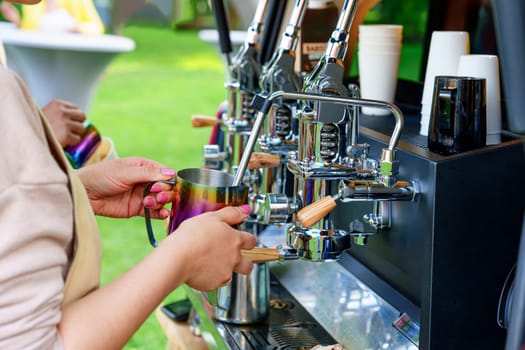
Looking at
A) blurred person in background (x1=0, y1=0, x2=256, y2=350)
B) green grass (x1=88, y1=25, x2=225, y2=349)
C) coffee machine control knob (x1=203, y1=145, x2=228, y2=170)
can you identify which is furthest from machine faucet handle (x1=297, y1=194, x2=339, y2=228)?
green grass (x1=88, y1=25, x2=225, y2=349)

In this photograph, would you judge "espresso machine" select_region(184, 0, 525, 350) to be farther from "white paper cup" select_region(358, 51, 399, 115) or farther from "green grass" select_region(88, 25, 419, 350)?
"green grass" select_region(88, 25, 419, 350)

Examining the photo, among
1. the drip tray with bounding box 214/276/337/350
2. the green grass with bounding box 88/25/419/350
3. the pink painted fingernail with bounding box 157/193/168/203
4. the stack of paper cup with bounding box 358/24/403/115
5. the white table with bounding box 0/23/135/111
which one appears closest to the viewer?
the pink painted fingernail with bounding box 157/193/168/203

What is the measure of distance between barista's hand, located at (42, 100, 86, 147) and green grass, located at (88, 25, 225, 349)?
59.5 inches

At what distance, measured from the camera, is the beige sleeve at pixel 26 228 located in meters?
0.73

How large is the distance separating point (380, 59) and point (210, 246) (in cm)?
58

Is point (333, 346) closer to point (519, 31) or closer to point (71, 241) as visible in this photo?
point (71, 241)

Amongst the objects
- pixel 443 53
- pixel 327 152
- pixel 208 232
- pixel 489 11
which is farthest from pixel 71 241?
pixel 489 11

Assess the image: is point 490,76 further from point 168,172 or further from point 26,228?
point 26,228

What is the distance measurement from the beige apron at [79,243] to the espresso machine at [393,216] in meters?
0.25

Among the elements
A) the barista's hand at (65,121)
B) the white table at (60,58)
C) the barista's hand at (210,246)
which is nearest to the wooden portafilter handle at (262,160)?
the barista's hand at (210,246)

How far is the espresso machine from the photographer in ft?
3.25

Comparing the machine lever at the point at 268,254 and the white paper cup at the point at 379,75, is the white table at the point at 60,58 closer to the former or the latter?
the white paper cup at the point at 379,75

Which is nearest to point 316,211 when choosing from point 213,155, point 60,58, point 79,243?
point 79,243

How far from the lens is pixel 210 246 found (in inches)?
35.4
